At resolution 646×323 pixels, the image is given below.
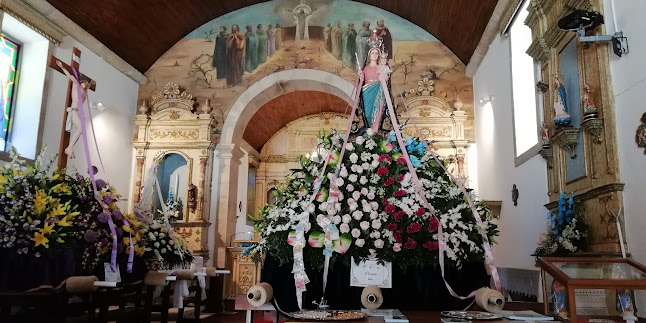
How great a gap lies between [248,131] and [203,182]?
3144 millimetres

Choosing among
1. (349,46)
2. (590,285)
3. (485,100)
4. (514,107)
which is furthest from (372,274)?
(349,46)

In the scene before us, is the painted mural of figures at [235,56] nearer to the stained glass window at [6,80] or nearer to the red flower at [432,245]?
the stained glass window at [6,80]

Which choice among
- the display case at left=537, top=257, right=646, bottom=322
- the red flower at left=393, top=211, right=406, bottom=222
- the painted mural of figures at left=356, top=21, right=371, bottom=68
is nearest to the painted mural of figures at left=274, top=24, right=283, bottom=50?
the painted mural of figures at left=356, top=21, right=371, bottom=68

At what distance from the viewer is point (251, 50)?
11.4 meters

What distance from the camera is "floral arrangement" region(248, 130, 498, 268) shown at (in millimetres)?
3402

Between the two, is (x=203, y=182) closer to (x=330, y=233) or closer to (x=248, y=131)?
(x=248, y=131)

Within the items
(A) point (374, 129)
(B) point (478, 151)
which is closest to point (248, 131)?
(B) point (478, 151)

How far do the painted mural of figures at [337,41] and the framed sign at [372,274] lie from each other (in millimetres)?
8256

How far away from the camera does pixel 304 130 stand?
1565 cm

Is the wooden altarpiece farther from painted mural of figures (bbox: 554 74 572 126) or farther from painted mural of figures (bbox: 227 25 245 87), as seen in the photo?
painted mural of figures (bbox: 227 25 245 87)

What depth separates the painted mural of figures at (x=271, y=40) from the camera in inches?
448

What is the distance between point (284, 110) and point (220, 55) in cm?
328

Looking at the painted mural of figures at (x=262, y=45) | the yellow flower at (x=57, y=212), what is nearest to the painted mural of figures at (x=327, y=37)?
the painted mural of figures at (x=262, y=45)

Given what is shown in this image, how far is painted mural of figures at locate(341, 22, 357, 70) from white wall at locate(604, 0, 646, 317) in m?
6.70
